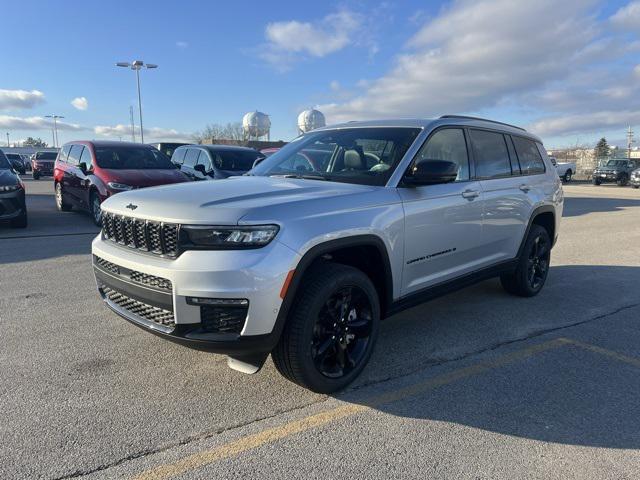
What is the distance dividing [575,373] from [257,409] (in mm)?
2401

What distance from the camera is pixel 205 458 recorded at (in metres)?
2.63

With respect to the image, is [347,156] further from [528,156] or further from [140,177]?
[140,177]

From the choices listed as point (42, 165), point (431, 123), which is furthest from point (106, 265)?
point (42, 165)

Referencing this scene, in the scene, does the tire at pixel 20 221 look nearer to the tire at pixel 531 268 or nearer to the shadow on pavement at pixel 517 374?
the shadow on pavement at pixel 517 374

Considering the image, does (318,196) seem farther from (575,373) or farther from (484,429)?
(575,373)

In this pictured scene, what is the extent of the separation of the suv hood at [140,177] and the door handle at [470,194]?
6.76 m

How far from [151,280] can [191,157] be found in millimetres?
9678

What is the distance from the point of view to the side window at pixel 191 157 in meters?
11.9

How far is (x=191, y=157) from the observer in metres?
12.1

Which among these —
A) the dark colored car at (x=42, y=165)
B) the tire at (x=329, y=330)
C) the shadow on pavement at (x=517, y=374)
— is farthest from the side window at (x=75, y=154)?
the dark colored car at (x=42, y=165)

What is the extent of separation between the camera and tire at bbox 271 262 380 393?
3.02 meters

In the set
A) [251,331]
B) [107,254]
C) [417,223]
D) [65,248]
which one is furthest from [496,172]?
[65,248]

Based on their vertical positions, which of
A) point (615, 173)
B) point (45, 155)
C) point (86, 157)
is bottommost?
point (615, 173)

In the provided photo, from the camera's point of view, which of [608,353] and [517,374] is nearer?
[517,374]
